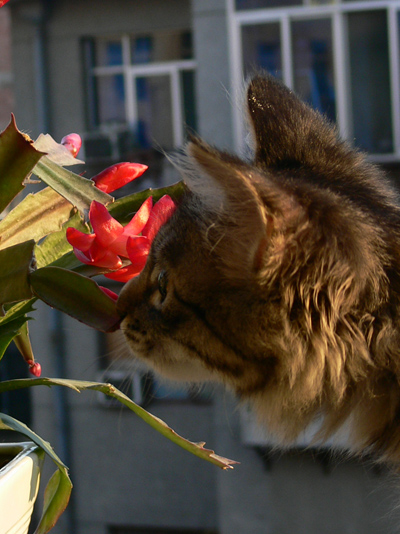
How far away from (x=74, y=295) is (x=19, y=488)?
0.60 feet

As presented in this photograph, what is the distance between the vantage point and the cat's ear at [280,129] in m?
0.92

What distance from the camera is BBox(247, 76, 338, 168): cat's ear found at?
917mm

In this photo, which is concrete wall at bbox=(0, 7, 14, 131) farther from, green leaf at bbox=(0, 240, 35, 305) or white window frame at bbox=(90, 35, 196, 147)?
green leaf at bbox=(0, 240, 35, 305)

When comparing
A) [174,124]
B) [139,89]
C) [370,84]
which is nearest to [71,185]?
[370,84]

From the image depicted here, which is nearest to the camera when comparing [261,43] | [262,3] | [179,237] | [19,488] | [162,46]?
[19,488]

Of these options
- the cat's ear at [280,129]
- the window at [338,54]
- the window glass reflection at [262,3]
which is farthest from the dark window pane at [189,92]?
the cat's ear at [280,129]

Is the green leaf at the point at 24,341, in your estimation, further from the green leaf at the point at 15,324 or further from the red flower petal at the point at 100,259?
the red flower petal at the point at 100,259

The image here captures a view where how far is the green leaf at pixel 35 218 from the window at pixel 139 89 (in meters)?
4.52

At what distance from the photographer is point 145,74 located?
5320 mm

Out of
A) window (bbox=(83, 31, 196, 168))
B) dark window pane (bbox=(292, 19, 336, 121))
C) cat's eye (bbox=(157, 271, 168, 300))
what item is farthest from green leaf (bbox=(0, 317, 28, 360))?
window (bbox=(83, 31, 196, 168))

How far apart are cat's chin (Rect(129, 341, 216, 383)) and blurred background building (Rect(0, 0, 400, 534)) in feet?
10.8

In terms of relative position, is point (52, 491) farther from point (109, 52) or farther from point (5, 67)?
point (5, 67)

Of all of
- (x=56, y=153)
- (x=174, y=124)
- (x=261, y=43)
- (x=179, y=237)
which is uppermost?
(x=261, y=43)

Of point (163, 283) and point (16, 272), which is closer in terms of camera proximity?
point (16, 272)
